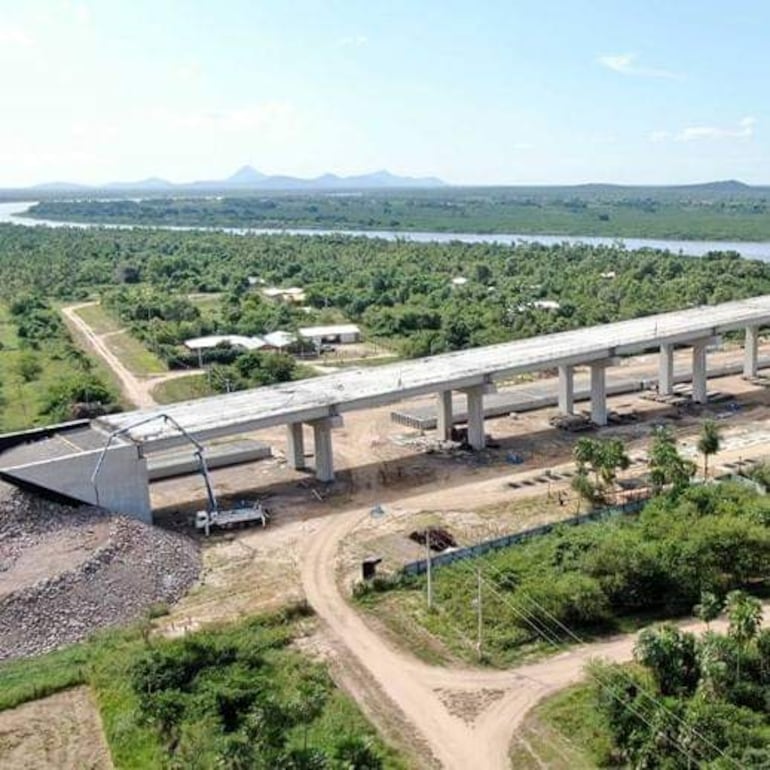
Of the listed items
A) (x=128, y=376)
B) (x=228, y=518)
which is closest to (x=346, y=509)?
(x=228, y=518)

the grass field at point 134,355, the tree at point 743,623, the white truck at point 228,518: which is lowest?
the white truck at point 228,518

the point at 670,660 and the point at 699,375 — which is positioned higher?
the point at 670,660

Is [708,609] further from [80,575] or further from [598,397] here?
[598,397]

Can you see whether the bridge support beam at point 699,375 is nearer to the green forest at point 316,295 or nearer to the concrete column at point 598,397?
the concrete column at point 598,397

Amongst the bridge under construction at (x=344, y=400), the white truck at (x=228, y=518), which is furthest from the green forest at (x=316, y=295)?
the white truck at (x=228, y=518)

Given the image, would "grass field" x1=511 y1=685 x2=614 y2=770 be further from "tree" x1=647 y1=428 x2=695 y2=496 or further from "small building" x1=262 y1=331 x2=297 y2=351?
"small building" x1=262 y1=331 x2=297 y2=351

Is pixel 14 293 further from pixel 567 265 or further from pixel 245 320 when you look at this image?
pixel 567 265
